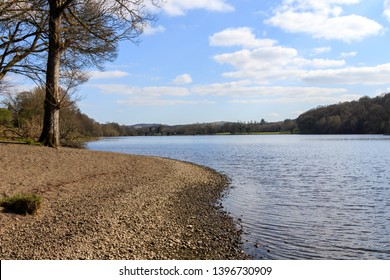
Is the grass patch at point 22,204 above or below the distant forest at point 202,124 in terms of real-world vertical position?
below

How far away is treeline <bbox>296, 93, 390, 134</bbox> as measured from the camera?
11194 cm

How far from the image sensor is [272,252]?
850 cm

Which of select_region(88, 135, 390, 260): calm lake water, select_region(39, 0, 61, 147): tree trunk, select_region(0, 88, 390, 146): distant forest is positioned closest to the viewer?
select_region(88, 135, 390, 260): calm lake water

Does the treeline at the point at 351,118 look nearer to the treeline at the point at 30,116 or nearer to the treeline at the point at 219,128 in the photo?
the treeline at the point at 219,128

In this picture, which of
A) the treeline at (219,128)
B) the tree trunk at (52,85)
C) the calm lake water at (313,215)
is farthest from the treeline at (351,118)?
the tree trunk at (52,85)

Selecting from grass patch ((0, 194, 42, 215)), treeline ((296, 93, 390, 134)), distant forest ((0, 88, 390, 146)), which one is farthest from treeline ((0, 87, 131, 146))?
treeline ((296, 93, 390, 134))

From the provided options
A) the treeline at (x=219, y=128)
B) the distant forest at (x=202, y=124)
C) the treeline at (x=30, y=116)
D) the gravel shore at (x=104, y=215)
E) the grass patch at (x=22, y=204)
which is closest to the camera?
the gravel shore at (x=104, y=215)

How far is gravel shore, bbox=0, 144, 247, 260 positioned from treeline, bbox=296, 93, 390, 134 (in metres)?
108

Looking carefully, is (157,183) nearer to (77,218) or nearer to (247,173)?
(77,218)

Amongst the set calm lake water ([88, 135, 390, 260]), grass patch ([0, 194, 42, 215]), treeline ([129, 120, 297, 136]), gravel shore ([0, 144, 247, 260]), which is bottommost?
calm lake water ([88, 135, 390, 260])

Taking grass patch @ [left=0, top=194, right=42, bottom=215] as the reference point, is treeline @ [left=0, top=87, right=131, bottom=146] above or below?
above

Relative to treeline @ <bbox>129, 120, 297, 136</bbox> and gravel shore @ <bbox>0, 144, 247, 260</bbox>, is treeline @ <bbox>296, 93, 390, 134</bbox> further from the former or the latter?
gravel shore @ <bbox>0, 144, 247, 260</bbox>

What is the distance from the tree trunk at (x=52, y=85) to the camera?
18.7 meters

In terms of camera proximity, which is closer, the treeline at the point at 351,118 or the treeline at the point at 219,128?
the treeline at the point at 351,118
